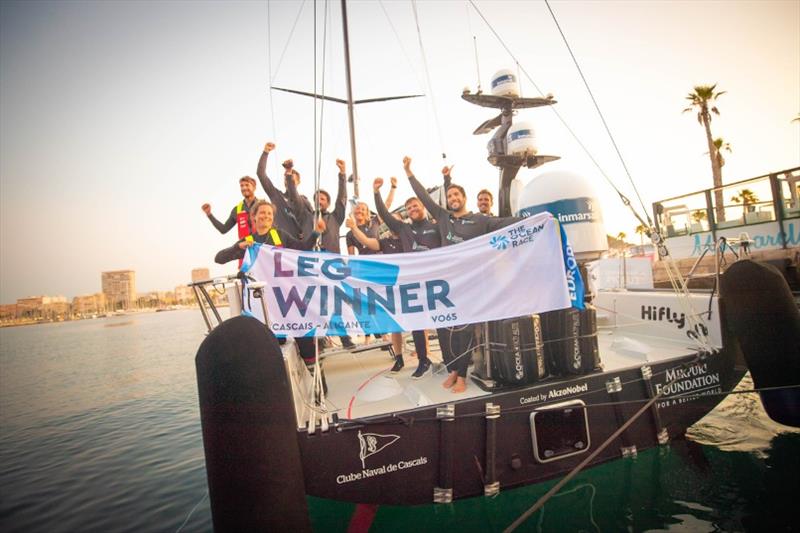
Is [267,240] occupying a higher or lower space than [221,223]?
lower

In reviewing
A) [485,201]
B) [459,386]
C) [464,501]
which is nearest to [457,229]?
[485,201]

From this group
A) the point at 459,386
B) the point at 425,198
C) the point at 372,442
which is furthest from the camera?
the point at 425,198

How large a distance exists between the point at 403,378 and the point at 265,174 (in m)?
4.38

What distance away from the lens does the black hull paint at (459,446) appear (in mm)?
3246

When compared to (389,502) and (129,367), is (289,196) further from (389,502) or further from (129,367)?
(129,367)

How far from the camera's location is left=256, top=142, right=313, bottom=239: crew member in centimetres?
634

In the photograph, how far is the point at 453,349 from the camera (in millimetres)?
4699

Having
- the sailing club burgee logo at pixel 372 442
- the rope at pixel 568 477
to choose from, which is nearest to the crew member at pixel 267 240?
the sailing club burgee logo at pixel 372 442

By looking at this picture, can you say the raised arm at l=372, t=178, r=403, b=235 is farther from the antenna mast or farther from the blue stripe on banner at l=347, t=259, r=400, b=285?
the antenna mast

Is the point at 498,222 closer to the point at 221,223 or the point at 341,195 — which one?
the point at 341,195

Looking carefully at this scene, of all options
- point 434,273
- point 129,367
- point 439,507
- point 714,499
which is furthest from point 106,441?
point 129,367

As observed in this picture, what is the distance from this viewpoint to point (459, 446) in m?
3.54

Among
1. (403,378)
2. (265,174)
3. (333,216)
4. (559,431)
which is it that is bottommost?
(559,431)

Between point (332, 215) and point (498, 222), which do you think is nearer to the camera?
point (498, 222)
